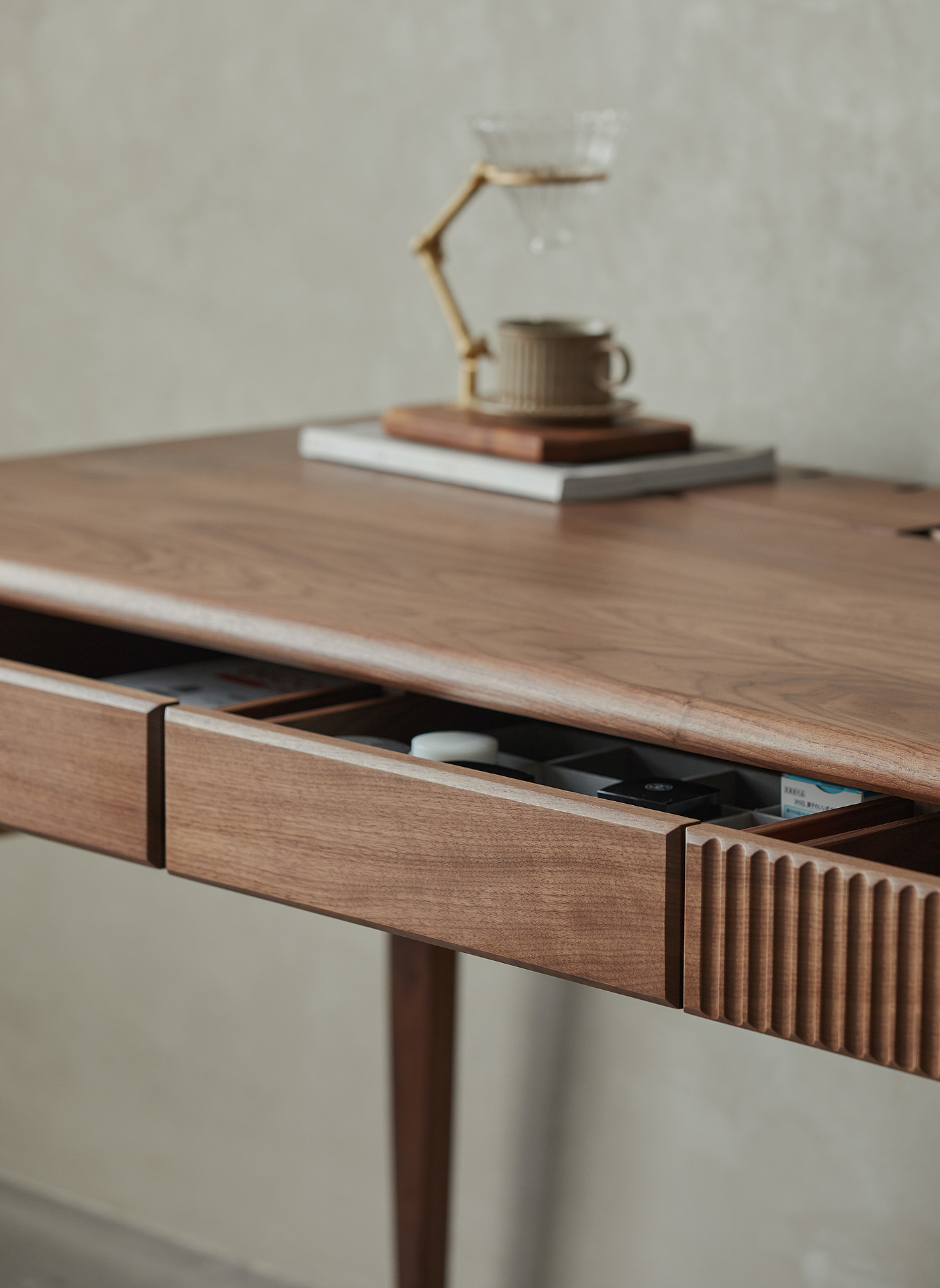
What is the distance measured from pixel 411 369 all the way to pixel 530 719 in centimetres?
87

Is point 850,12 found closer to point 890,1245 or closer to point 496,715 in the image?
point 496,715

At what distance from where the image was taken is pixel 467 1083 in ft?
5.61

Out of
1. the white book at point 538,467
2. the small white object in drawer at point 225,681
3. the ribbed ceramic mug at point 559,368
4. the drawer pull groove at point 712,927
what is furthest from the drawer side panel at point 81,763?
the ribbed ceramic mug at point 559,368

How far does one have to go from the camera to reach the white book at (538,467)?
112 centimetres

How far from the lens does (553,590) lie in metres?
0.85

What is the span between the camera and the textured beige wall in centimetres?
139

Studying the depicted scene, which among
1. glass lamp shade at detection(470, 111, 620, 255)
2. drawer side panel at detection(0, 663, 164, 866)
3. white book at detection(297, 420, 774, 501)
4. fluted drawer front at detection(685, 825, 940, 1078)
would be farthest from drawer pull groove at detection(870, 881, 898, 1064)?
glass lamp shade at detection(470, 111, 620, 255)

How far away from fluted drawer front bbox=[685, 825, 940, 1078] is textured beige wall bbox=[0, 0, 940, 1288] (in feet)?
2.78

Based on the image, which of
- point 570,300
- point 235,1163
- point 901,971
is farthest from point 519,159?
point 235,1163

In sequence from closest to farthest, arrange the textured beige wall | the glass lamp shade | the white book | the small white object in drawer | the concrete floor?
the small white object in drawer
the white book
the glass lamp shade
the textured beige wall
the concrete floor

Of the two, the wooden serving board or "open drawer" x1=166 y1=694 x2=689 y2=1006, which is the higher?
the wooden serving board

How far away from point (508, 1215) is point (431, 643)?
3.70 feet

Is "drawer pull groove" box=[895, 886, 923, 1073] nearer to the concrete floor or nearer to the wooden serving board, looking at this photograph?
the wooden serving board

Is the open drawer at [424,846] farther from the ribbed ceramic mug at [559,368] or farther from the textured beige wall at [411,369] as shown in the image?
the textured beige wall at [411,369]
